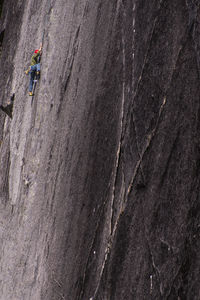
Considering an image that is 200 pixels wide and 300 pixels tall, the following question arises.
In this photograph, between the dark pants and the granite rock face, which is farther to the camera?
the dark pants

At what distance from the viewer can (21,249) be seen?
1.95 meters

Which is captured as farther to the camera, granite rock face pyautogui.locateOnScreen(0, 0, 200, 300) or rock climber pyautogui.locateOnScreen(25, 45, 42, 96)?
rock climber pyautogui.locateOnScreen(25, 45, 42, 96)

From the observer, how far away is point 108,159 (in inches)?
54.7

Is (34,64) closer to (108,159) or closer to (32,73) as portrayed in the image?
(32,73)

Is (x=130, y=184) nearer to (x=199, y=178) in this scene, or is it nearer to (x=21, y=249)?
(x=199, y=178)

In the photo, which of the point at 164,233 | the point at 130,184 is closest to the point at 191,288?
the point at 164,233

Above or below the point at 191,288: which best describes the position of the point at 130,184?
above

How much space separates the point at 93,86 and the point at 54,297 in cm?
76

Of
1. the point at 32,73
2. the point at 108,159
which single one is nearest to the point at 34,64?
the point at 32,73

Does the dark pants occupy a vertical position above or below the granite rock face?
above

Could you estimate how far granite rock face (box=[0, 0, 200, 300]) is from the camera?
1102 millimetres

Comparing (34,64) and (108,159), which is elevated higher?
(34,64)

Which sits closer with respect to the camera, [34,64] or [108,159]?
[108,159]

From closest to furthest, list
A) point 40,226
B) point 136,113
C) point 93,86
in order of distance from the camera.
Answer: point 136,113, point 93,86, point 40,226
